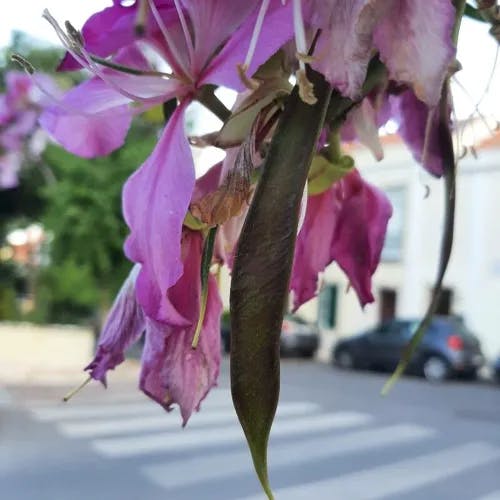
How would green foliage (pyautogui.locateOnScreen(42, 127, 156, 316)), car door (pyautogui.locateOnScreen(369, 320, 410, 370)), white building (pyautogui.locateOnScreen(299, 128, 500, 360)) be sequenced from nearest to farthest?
green foliage (pyautogui.locateOnScreen(42, 127, 156, 316)) → car door (pyautogui.locateOnScreen(369, 320, 410, 370)) → white building (pyautogui.locateOnScreen(299, 128, 500, 360))

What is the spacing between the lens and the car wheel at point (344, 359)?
7578 mm

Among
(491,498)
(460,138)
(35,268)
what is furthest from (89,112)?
(35,268)

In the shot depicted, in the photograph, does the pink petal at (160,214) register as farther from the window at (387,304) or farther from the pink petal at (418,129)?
the window at (387,304)

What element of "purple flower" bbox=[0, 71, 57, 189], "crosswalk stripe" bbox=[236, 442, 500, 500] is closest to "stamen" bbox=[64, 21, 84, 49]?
"purple flower" bbox=[0, 71, 57, 189]

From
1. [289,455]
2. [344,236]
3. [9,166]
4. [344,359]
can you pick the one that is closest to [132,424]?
[289,455]

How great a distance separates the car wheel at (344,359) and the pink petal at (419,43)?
7.49 meters

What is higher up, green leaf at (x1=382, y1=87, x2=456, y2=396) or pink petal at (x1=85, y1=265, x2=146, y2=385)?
green leaf at (x1=382, y1=87, x2=456, y2=396)

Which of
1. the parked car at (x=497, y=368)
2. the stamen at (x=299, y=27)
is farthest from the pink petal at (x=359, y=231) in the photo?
the parked car at (x=497, y=368)

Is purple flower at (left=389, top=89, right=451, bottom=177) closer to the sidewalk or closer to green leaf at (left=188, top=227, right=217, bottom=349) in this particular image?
green leaf at (left=188, top=227, right=217, bottom=349)

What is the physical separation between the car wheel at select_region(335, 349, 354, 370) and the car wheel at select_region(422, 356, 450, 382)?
3.10 ft

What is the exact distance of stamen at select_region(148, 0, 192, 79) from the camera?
0.20 metres

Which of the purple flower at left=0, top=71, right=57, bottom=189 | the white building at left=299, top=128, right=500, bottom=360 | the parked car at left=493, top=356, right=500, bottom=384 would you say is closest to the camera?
the purple flower at left=0, top=71, right=57, bottom=189

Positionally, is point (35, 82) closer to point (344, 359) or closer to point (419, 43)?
point (419, 43)

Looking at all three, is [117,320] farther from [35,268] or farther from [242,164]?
[35,268]
